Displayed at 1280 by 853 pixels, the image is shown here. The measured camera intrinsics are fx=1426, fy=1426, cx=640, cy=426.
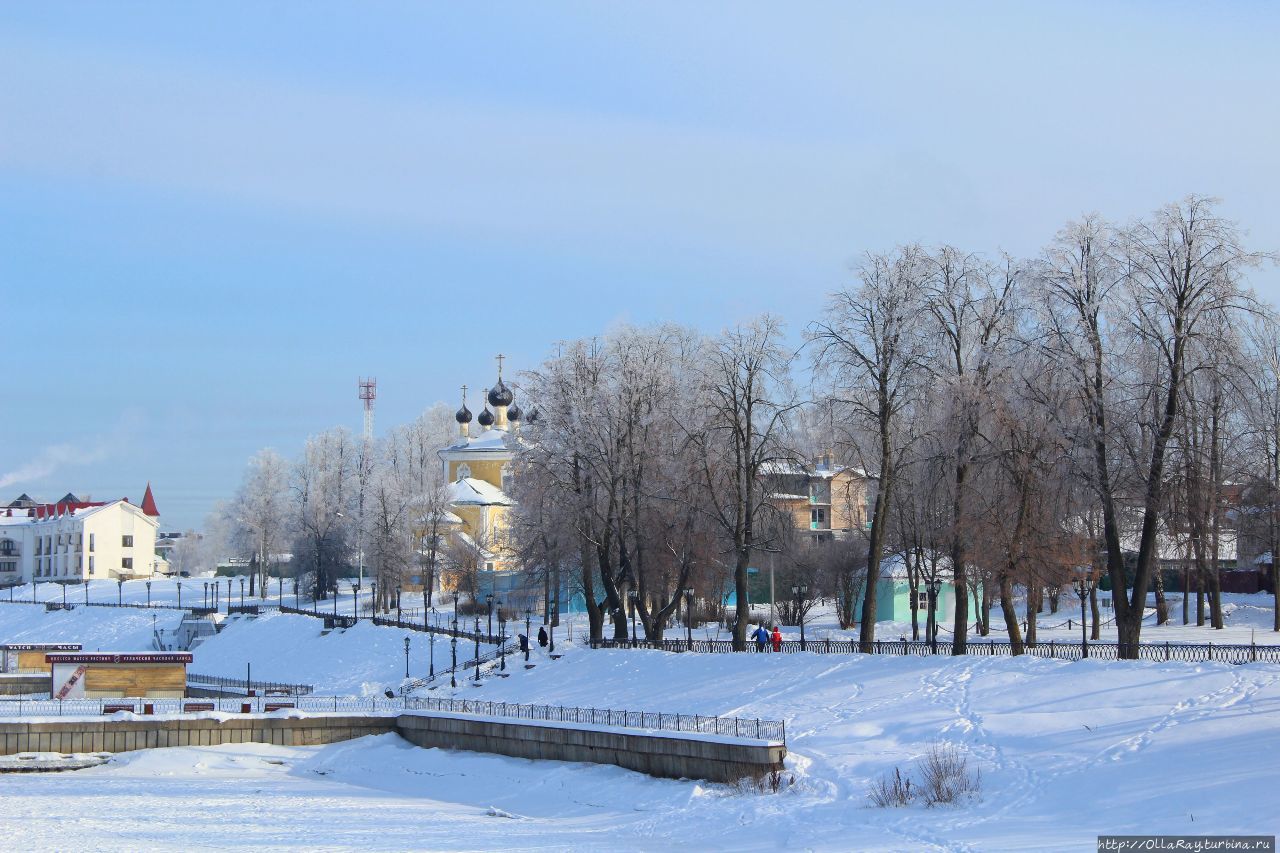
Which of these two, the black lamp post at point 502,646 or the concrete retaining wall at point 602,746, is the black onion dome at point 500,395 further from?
the concrete retaining wall at point 602,746

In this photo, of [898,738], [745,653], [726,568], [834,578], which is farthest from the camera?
[834,578]

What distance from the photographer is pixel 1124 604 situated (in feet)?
105

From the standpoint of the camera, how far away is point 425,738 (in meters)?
37.0

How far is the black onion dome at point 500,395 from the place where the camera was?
9269 cm

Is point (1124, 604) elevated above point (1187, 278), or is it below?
below

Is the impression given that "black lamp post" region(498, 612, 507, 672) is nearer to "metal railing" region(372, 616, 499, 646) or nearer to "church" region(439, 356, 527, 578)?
"metal railing" region(372, 616, 499, 646)

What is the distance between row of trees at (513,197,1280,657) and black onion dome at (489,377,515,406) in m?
44.6

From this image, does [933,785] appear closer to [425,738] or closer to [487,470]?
Result: [425,738]

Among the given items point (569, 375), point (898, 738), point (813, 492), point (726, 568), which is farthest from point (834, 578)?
point (898, 738)

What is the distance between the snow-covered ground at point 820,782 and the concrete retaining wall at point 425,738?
465 mm

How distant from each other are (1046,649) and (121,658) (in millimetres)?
28444

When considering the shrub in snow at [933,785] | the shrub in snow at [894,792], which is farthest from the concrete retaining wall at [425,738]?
the shrub in snow at [933,785]

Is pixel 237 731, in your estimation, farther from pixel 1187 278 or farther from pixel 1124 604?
pixel 1187 278

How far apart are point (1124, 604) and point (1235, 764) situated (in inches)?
378
